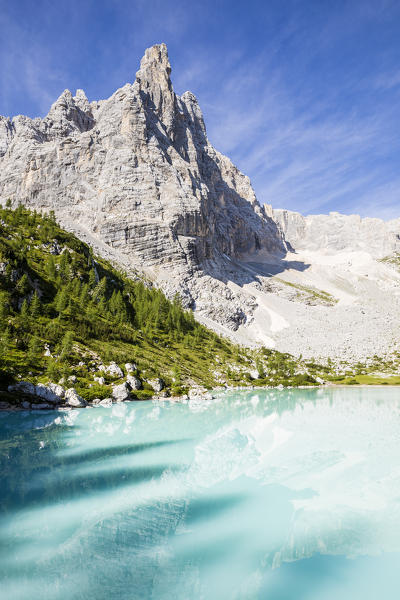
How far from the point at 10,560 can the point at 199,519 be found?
6.40 meters

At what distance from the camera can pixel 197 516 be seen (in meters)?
13.0

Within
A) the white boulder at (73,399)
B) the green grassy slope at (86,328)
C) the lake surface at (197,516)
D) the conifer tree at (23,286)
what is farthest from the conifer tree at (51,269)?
the lake surface at (197,516)

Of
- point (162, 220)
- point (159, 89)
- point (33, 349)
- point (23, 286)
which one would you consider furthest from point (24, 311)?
point (159, 89)

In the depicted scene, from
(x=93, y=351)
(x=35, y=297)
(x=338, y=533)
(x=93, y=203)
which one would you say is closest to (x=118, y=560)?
(x=338, y=533)

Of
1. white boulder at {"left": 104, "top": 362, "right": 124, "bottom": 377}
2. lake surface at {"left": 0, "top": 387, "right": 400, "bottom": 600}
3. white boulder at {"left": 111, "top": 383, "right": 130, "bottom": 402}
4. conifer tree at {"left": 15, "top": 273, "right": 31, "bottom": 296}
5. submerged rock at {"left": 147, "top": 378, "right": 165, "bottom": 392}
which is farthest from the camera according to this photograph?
conifer tree at {"left": 15, "top": 273, "right": 31, "bottom": 296}

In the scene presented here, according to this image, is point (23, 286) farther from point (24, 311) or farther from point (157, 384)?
point (157, 384)

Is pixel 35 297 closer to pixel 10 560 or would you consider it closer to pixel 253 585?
pixel 10 560

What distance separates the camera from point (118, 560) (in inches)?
393

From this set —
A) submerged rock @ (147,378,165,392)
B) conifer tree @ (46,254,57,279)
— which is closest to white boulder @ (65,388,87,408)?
submerged rock @ (147,378,165,392)

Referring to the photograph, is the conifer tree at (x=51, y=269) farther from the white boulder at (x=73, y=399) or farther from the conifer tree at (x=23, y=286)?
the white boulder at (x=73, y=399)

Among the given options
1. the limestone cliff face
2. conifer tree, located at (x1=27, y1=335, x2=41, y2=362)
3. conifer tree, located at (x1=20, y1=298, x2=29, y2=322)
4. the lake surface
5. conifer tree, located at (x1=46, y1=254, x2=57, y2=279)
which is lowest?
the lake surface

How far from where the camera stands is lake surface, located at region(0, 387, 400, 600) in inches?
355

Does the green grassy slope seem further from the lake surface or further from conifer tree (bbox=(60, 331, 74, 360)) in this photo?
the lake surface

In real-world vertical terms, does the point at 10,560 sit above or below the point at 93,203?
below
